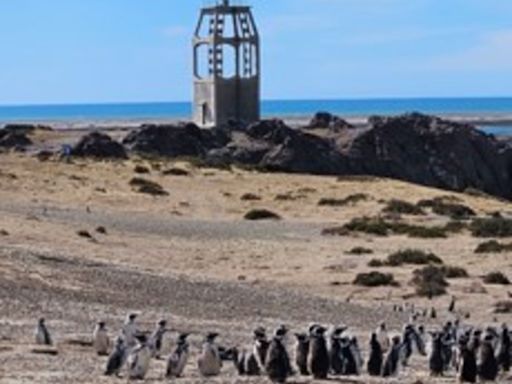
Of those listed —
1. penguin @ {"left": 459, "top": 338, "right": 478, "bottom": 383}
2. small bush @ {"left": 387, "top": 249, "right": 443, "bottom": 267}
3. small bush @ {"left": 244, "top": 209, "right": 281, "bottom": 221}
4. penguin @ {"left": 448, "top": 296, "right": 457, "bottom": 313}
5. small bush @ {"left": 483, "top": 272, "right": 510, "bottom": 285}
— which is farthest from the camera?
small bush @ {"left": 244, "top": 209, "right": 281, "bottom": 221}

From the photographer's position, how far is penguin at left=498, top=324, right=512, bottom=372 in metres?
24.2

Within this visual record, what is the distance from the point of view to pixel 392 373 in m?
22.3

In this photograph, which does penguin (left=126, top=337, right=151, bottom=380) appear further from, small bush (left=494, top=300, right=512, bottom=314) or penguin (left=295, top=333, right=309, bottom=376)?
small bush (left=494, top=300, right=512, bottom=314)

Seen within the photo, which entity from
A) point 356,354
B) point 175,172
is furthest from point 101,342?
point 175,172

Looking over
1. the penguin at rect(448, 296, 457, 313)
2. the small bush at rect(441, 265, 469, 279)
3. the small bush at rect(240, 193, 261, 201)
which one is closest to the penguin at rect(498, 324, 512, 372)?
the penguin at rect(448, 296, 457, 313)

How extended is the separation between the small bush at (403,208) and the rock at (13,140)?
80.7ft

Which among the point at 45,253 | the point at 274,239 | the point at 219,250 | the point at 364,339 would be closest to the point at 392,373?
the point at 364,339

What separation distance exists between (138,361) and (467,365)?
554cm

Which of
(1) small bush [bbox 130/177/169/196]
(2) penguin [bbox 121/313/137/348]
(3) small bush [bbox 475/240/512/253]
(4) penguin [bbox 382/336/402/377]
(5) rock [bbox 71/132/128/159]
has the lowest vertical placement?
(3) small bush [bbox 475/240/512/253]

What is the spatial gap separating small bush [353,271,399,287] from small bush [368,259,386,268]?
6.79 ft

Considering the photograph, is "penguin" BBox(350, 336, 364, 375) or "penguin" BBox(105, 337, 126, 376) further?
"penguin" BBox(350, 336, 364, 375)

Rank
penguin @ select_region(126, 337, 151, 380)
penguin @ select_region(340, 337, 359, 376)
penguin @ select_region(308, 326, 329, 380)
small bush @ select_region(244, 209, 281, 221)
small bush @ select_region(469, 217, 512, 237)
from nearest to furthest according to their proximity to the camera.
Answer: penguin @ select_region(126, 337, 151, 380)
penguin @ select_region(308, 326, 329, 380)
penguin @ select_region(340, 337, 359, 376)
small bush @ select_region(469, 217, 512, 237)
small bush @ select_region(244, 209, 281, 221)

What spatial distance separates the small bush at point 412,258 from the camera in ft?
131

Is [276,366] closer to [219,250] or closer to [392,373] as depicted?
[392,373]
